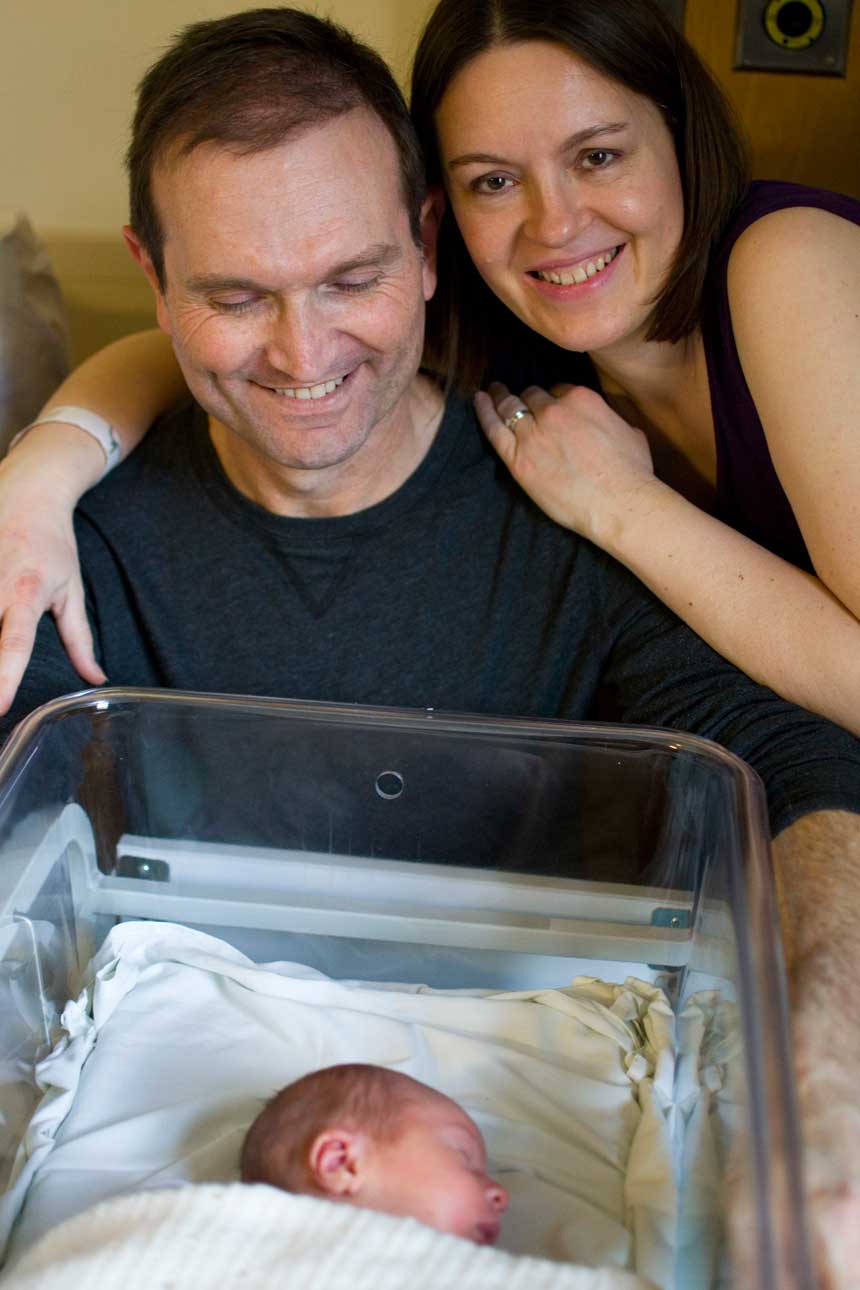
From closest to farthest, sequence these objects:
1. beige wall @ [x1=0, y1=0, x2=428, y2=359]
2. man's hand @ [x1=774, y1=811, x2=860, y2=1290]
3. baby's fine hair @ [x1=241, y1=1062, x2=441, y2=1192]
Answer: man's hand @ [x1=774, y1=811, x2=860, y2=1290] < baby's fine hair @ [x1=241, y1=1062, x2=441, y2=1192] < beige wall @ [x1=0, y1=0, x2=428, y2=359]

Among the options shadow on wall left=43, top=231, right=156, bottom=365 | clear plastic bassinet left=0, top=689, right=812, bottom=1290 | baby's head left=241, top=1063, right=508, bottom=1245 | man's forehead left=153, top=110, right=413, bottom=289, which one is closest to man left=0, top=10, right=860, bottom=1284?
man's forehead left=153, top=110, right=413, bottom=289

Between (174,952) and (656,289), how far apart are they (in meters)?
0.84

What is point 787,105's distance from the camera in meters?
1.81

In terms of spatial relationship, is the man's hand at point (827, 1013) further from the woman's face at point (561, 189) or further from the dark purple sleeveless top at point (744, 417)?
the woman's face at point (561, 189)

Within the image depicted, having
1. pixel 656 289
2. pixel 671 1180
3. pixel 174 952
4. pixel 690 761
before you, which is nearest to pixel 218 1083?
pixel 174 952

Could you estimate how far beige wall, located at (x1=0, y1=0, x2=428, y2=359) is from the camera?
1.93m

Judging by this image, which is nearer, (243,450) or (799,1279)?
(799,1279)

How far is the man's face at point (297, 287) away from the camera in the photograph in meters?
1.22

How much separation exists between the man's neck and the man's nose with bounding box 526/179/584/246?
0.87 feet

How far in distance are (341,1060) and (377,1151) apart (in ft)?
0.55

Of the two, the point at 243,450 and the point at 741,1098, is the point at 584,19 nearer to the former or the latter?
the point at 243,450

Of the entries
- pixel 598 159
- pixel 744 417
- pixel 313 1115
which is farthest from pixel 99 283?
pixel 313 1115

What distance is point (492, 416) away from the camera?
1.51 m

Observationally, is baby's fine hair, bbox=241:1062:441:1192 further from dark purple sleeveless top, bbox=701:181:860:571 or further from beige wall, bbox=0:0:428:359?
beige wall, bbox=0:0:428:359
